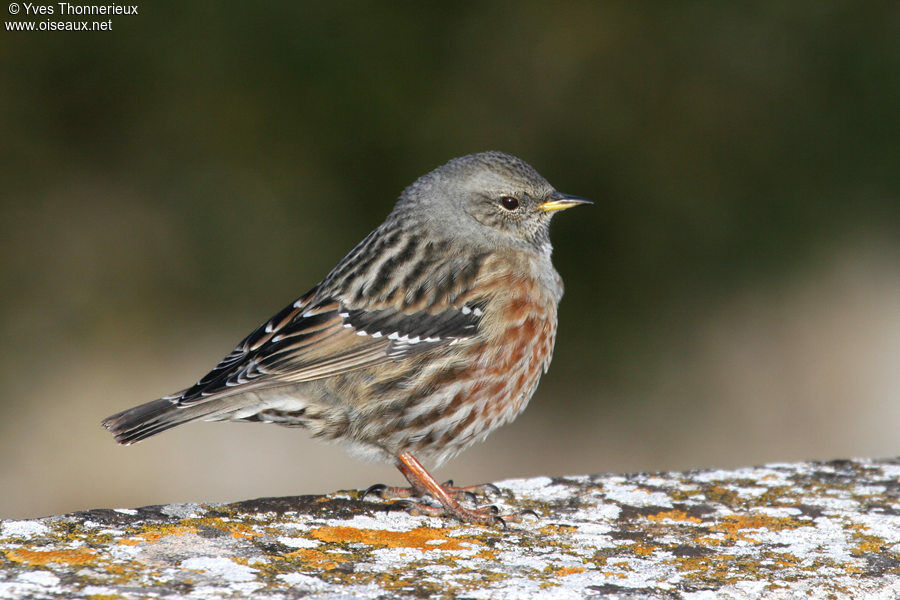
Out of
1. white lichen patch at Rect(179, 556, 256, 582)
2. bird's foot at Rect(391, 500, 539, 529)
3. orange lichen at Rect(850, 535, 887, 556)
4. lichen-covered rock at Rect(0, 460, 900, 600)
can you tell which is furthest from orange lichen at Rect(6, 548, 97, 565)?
orange lichen at Rect(850, 535, 887, 556)

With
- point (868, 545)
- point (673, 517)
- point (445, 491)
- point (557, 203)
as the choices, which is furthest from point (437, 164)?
point (868, 545)

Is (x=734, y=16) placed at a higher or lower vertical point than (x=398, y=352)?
higher

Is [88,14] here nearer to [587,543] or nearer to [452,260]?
[452,260]

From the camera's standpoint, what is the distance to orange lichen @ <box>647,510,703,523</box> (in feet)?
11.0

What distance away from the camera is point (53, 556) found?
104 inches

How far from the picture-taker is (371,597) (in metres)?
2.51

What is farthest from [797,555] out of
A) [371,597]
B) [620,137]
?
[620,137]

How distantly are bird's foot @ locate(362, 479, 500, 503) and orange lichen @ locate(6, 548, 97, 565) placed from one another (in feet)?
3.88

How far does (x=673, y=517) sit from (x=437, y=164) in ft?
14.6

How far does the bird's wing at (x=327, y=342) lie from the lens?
13.0 ft

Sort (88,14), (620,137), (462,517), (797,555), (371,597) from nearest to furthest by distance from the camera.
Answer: (371,597) → (797,555) → (462,517) → (88,14) → (620,137)

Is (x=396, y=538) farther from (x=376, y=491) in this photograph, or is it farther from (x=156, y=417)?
(x=156, y=417)

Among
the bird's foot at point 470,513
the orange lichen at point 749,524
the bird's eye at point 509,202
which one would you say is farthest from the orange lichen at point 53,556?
the bird's eye at point 509,202

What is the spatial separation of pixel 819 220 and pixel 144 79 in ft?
16.3
